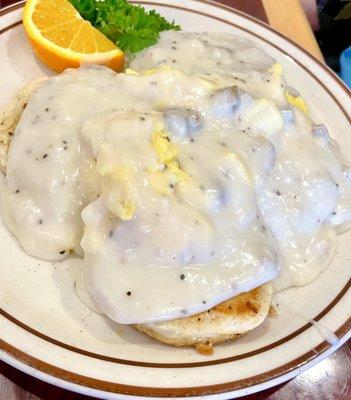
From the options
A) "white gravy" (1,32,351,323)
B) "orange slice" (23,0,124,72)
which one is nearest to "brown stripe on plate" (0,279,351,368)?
"white gravy" (1,32,351,323)

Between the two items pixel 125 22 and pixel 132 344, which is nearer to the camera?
pixel 132 344

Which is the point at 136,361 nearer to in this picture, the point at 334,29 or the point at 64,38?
the point at 64,38

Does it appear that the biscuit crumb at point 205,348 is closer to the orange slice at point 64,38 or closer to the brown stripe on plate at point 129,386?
the brown stripe on plate at point 129,386

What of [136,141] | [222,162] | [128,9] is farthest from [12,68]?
[222,162]

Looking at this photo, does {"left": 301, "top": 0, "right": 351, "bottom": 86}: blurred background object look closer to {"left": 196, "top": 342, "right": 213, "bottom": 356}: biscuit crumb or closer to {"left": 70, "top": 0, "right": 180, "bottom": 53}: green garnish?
{"left": 70, "top": 0, "right": 180, "bottom": 53}: green garnish

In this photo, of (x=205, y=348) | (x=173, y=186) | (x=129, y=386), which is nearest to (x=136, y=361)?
(x=129, y=386)

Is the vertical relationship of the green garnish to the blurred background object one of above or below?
above

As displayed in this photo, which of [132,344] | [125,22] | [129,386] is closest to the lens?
[129,386]

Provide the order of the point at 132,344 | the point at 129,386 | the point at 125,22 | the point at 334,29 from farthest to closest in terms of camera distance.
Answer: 1. the point at 334,29
2. the point at 125,22
3. the point at 132,344
4. the point at 129,386
